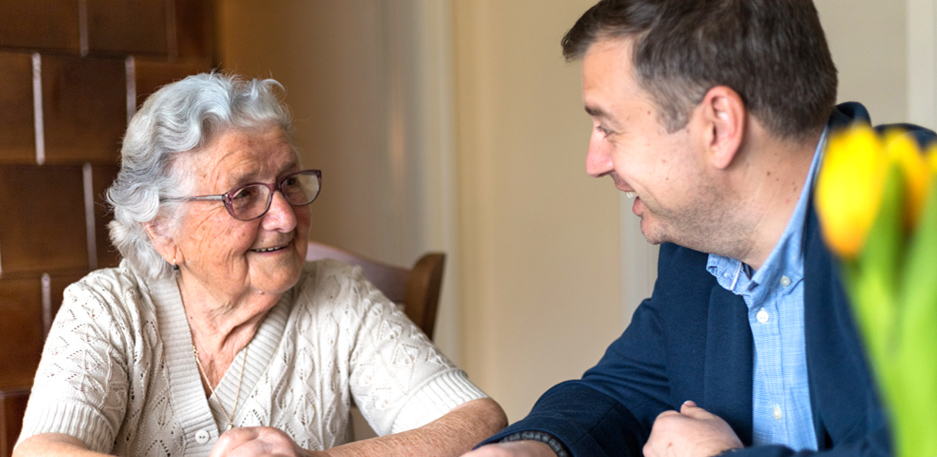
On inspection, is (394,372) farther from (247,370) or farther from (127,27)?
(127,27)

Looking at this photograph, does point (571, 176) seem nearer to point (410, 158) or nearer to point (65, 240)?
point (410, 158)

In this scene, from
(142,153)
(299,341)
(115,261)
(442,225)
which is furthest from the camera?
(442,225)

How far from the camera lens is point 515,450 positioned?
1.02 metres

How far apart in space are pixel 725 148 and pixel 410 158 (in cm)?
221

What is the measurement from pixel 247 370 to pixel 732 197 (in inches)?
36.3

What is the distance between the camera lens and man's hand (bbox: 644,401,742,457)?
35.6 inches

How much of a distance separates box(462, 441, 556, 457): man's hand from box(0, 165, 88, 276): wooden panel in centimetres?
118

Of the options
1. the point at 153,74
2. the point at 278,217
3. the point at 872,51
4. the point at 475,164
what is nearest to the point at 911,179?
the point at 278,217

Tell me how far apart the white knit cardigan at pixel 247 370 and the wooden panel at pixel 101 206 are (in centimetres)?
38

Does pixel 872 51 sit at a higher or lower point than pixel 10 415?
higher

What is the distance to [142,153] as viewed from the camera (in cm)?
135

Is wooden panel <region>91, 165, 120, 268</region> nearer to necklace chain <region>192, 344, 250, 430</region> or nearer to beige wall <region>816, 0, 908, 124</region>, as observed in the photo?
necklace chain <region>192, 344, 250, 430</region>

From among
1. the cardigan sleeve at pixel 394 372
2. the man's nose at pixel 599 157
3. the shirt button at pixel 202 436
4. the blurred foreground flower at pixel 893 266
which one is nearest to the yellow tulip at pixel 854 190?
the blurred foreground flower at pixel 893 266

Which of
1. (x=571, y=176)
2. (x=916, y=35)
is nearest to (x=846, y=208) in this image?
(x=916, y=35)
